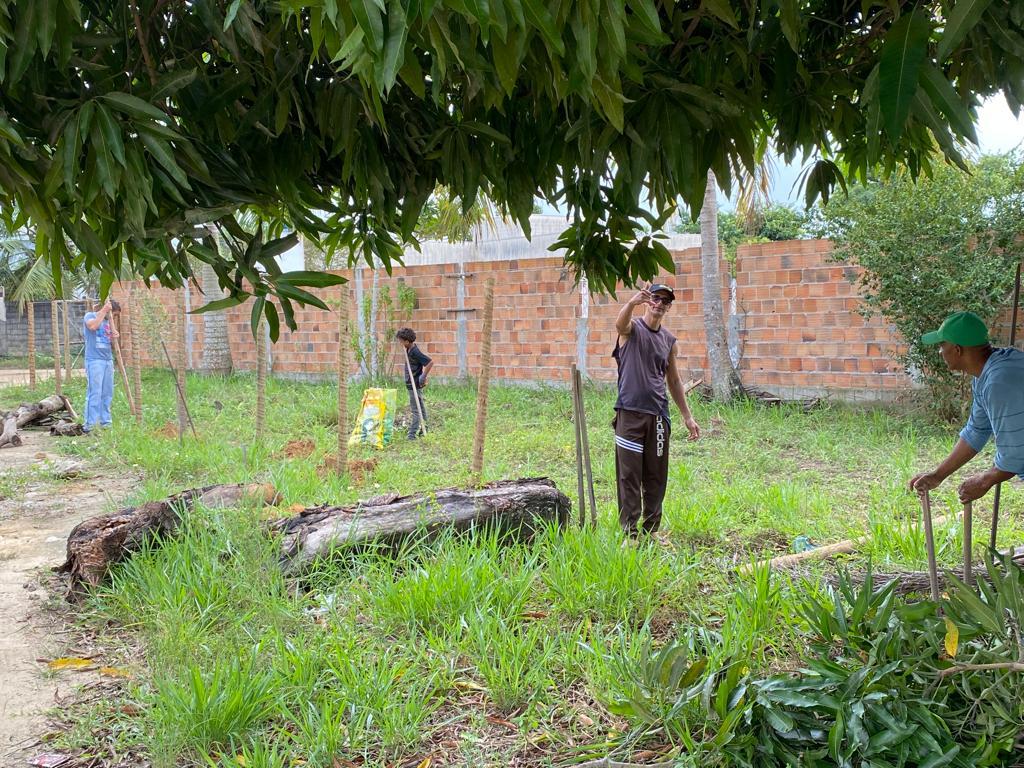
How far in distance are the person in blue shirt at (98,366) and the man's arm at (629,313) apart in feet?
22.2

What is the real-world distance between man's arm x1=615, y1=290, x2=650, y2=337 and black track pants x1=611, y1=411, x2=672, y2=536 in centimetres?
48

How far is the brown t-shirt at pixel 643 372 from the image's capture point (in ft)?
16.6

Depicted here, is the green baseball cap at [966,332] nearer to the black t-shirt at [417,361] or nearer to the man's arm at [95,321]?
the black t-shirt at [417,361]

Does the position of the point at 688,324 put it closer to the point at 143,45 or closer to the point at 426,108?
the point at 426,108

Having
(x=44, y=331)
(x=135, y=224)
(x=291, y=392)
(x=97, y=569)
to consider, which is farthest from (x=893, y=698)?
(x=44, y=331)

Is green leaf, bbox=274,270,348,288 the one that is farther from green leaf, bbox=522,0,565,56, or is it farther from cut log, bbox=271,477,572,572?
cut log, bbox=271,477,572,572

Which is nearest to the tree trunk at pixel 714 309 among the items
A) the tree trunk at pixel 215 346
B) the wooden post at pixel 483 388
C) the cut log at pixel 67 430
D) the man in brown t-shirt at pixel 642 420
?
the wooden post at pixel 483 388

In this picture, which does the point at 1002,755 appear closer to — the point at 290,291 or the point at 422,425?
the point at 290,291

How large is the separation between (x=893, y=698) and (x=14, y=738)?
116 inches

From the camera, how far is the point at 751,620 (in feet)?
10.9

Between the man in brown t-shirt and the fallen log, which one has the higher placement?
the man in brown t-shirt

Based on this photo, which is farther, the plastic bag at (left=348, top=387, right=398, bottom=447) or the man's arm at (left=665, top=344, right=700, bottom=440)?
the plastic bag at (left=348, top=387, right=398, bottom=447)

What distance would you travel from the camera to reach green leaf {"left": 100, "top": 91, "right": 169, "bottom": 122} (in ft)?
5.56

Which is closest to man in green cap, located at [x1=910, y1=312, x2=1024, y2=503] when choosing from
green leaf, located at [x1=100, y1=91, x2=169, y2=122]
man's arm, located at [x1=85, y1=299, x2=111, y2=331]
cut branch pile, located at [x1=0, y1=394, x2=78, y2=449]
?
green leaf, located at [x1=100, y1=91, x2=169, y2=122]
